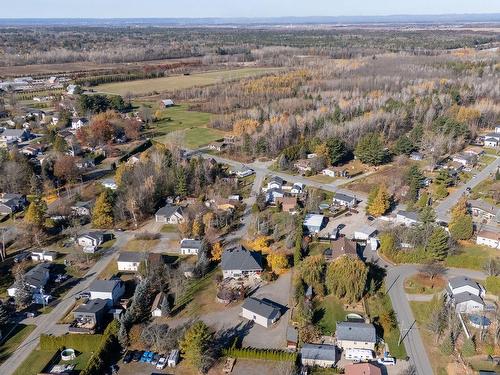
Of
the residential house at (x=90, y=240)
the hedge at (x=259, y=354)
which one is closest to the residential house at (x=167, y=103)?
the residential house at (x=90, y=240)

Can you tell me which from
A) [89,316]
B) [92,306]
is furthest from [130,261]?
[89,316]

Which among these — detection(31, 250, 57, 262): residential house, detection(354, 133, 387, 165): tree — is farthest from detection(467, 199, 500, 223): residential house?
detection(31, 250, 57, 262): residential house

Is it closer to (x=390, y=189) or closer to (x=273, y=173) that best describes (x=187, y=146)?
(x=273, y=173)

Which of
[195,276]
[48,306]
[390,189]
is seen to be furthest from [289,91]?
[48,306]

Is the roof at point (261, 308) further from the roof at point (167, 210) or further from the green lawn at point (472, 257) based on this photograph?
the roof at point (167, 210)

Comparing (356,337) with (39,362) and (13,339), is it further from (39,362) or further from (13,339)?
(13,339)
